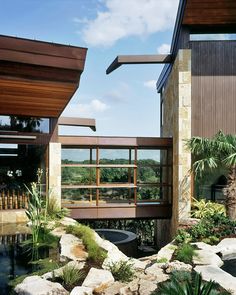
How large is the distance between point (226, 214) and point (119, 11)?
1232 cm

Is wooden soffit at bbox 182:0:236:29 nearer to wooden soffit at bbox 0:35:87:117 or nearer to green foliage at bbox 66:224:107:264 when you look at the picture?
wooden soffit at bbox 0:35:87:117

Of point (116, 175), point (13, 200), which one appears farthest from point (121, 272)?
point (116, 175)

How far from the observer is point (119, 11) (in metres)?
17.6

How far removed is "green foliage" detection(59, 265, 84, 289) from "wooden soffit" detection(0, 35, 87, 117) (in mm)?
2972

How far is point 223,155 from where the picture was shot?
Answer: 9.80 metres

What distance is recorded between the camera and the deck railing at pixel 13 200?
32.1ft

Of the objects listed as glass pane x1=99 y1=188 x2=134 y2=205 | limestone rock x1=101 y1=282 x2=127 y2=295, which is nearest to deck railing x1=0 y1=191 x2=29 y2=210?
glass pane x1=99 y1=188 x2=134 y2=205

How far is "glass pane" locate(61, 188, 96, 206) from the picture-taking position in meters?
11.1

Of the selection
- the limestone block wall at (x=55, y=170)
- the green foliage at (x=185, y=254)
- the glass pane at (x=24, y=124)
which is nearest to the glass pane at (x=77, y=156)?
the limestone block wall at (x=55, y=170)

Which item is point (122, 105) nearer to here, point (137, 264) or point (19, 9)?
point (19, 9)

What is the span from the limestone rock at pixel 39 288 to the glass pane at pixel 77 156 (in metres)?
6.62

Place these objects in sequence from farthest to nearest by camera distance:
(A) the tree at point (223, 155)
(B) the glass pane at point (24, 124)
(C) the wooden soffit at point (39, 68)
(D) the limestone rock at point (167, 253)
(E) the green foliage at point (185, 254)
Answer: (B) the glass pane at point (24, 124) < (A) the tree at point (223, 155) < (D) the limestone rock at point (167, 253) < (E) the green foliage at point (185, 254) < (C) the wooden soffit at point (39, 68)

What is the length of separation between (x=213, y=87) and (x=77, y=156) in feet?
16.0

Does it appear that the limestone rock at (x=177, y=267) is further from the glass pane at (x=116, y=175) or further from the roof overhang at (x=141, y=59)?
the roof overhang at (x=141, y=59)
